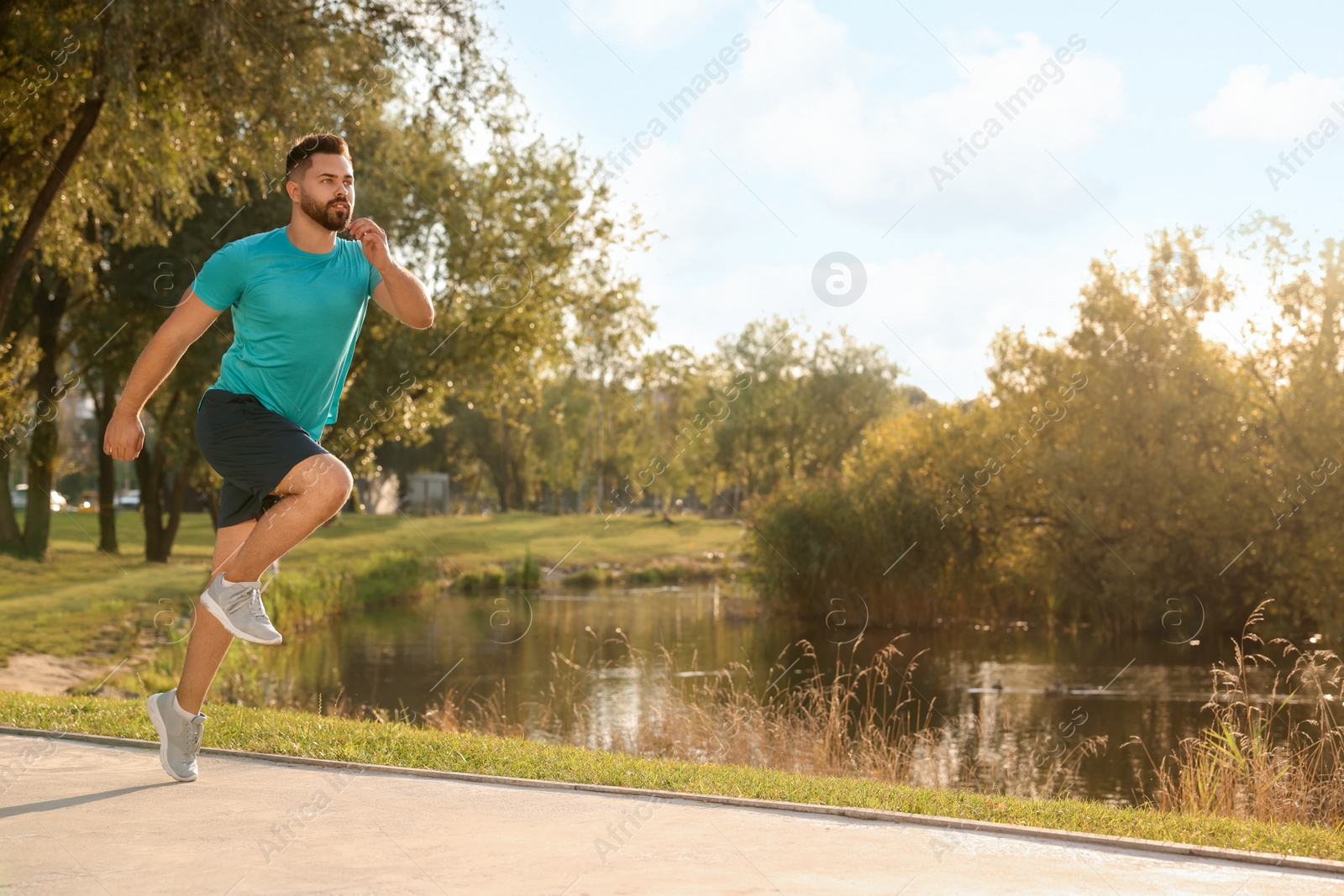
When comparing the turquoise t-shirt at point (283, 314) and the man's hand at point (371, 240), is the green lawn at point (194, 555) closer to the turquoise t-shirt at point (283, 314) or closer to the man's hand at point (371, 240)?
the turquoise t-shirt at point (283, 314)

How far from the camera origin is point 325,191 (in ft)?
16.8

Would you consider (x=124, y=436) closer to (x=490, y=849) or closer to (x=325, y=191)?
(x=325, y=191)

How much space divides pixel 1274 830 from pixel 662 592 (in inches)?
1312

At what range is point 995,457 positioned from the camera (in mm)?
33969

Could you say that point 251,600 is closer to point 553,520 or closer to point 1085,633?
point 1085,633

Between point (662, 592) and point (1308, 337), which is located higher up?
point (1308, 337)

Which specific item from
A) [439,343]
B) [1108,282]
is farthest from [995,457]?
[439,343]

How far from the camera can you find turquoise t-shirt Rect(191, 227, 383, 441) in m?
5.05

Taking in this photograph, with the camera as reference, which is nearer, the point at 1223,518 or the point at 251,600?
the point at 251,600

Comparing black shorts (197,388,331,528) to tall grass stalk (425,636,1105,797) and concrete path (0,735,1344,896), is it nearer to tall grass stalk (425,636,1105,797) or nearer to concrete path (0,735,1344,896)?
concrete path (0,735,1344,896)

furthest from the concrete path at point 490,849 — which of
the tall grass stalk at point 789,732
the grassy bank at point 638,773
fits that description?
the tall grass stalk at point 789,732

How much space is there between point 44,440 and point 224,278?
1098 inches

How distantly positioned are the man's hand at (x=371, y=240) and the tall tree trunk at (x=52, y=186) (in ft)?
36.3

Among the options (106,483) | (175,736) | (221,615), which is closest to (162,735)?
(175,736)
